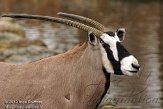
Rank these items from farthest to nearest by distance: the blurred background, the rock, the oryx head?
the rock < the blurred background < the oryx head

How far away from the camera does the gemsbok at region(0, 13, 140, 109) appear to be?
29.1 ft

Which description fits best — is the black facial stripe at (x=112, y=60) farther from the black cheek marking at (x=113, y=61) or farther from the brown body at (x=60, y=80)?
the brown body at (x=60, y=80)

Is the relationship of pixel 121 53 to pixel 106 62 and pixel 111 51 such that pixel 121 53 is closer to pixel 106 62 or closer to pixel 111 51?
pixel 111 51

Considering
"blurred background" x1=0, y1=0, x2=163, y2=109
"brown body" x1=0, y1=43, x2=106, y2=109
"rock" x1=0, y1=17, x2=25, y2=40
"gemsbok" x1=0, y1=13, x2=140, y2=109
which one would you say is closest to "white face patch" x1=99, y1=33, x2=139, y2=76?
"gemsbok" x1=0, y1=13, x2=140, y2=109

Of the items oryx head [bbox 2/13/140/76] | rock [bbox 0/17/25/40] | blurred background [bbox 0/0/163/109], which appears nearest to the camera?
oryx head [bbox 2/13/140/76]

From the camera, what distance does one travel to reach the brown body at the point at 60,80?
8.91 metres

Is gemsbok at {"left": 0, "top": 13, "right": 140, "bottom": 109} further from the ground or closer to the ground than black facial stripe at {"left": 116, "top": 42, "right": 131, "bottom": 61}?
closer to the ground

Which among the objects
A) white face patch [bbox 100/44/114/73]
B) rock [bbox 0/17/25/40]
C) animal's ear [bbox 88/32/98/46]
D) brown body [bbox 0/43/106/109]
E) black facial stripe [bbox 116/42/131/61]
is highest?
animal's ear [bbox 88/32/98/46]

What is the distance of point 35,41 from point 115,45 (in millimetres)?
19208

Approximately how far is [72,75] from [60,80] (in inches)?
8.6

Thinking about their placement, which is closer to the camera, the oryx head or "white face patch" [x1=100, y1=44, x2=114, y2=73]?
the oryx head

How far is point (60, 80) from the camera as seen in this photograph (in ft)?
29.8

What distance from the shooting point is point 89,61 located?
9.20 metres

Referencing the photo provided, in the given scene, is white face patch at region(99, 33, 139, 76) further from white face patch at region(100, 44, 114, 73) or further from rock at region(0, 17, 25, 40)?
Result: rock at region(0, 17, 25, 40)
